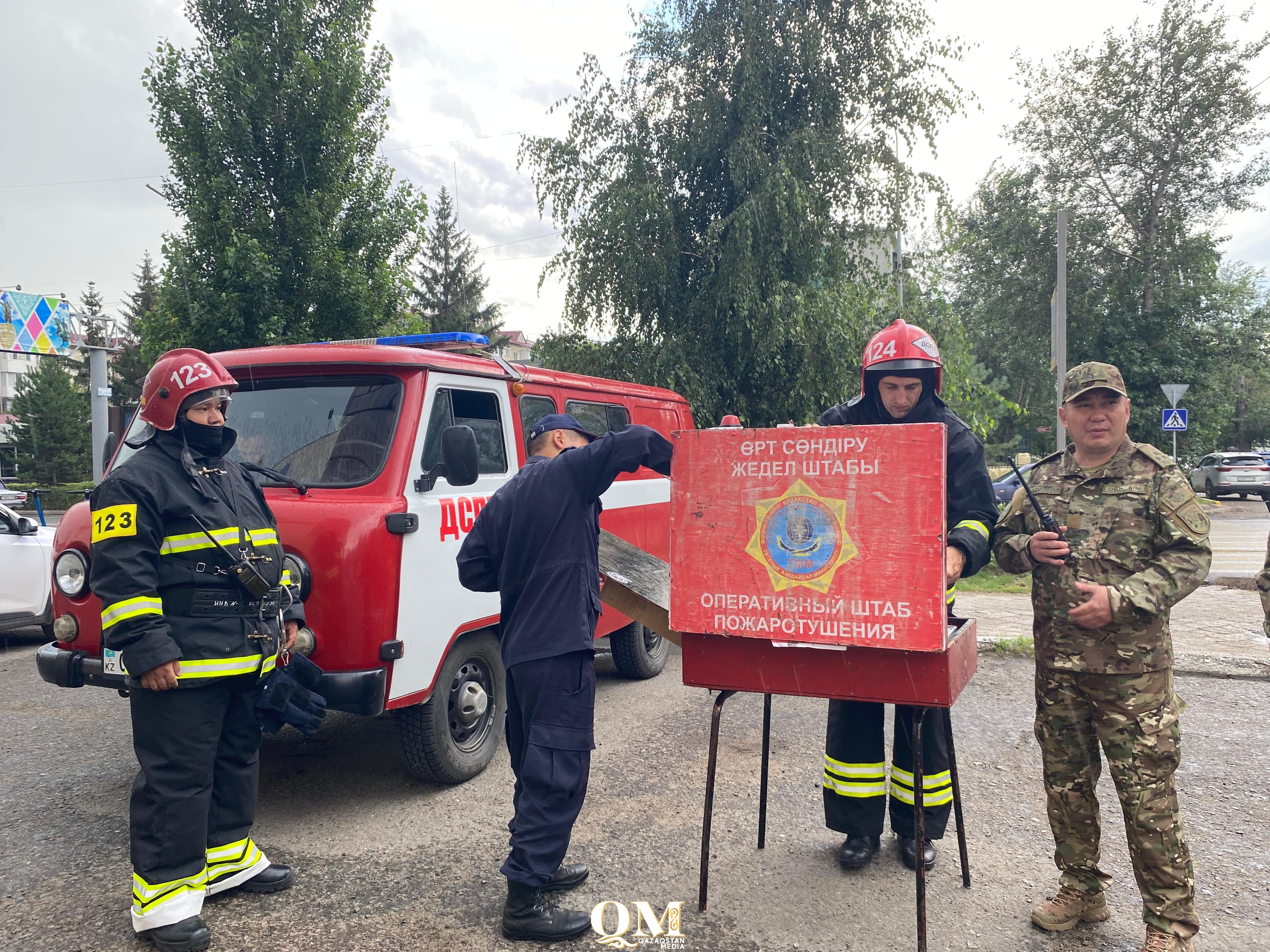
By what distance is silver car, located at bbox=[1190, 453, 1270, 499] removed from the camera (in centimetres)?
2712

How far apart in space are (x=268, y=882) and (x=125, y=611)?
128 centimetres

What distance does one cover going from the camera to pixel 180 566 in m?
3.10

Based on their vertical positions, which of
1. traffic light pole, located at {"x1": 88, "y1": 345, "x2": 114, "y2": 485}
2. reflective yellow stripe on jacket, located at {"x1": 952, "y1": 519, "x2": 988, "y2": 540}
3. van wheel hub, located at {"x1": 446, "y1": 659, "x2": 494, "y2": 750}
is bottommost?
van wheel hub, located at {"x1": 446, "y1": 659, "x2": 494, "y2": 750}

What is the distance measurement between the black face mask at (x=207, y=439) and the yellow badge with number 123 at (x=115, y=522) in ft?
1.27

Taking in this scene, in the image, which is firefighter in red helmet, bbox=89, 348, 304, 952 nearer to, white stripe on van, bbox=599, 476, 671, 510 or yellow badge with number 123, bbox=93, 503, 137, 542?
yellow badge with number 123, bbox=93, 503, 137, 542

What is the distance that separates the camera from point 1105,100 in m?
25.0

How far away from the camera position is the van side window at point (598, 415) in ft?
19.0

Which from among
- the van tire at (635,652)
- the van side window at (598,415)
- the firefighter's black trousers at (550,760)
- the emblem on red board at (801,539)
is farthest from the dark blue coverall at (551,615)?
the van tire at (635,652)

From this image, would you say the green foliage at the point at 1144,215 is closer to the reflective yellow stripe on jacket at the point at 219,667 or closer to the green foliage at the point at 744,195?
the green foliage at the point at 744,195

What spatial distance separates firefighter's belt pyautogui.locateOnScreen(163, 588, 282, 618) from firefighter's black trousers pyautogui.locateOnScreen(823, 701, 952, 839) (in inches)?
94.3

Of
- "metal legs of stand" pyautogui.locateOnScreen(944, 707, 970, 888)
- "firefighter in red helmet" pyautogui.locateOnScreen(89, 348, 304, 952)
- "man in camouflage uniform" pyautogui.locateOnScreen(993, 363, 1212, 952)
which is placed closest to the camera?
"man in camouflage uniform" pyautogui.locateOnScreen(993, 363, 1212, 952)

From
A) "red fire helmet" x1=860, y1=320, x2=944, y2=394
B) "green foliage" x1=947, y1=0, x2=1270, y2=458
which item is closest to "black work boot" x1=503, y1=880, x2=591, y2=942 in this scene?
"red fire helmet" x1=860, y1=320, x2=944, y2=394

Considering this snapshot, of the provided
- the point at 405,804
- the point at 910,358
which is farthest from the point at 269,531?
the point at 910,358

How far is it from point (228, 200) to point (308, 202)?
1169 millimetres
